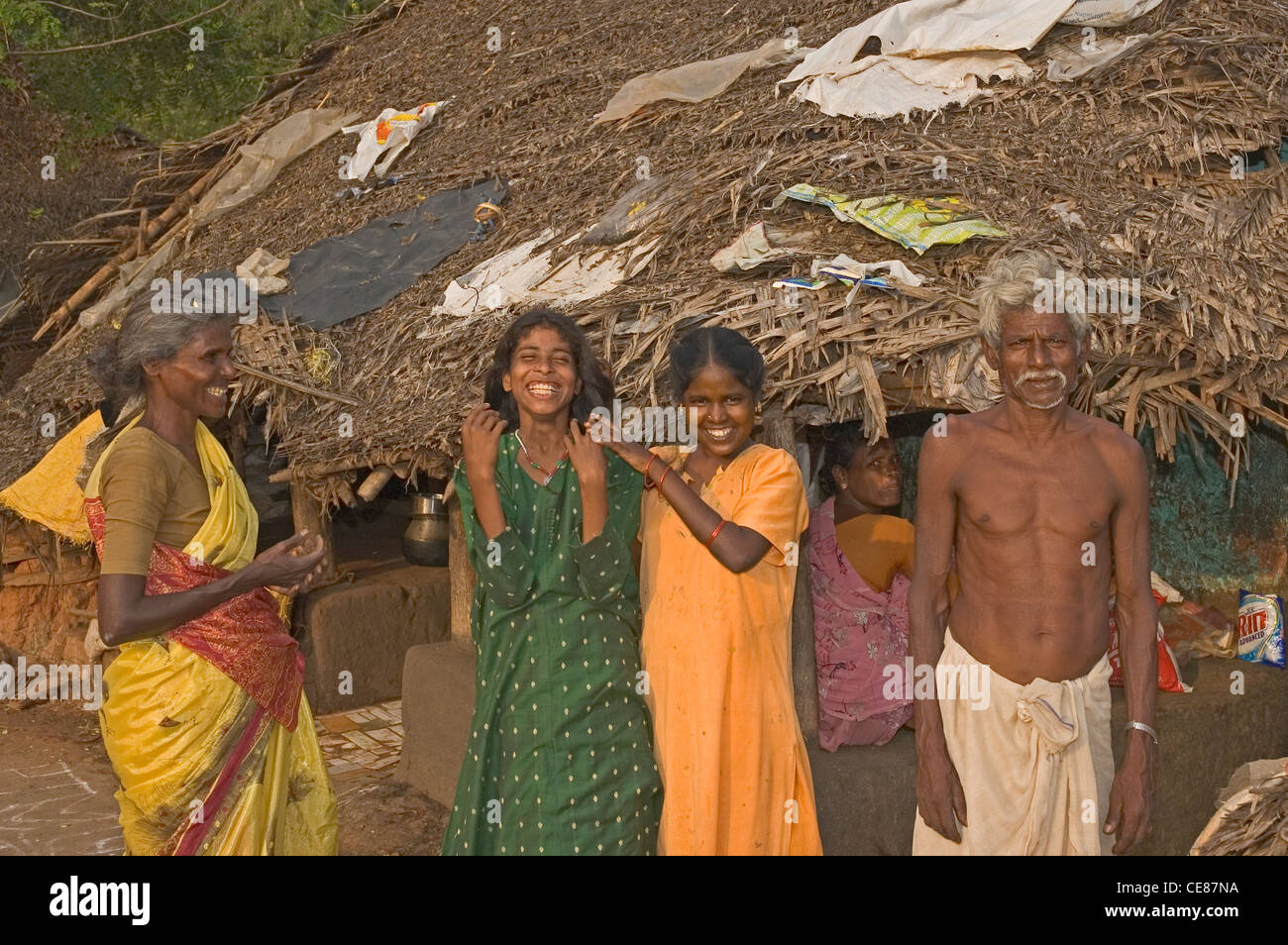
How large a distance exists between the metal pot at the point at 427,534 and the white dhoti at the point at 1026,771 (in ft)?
19.1

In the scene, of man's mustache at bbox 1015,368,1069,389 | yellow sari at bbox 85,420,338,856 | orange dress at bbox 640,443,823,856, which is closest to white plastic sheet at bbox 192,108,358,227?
yellow sari at bbox 85,420,338,856

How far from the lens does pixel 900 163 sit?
6.19m

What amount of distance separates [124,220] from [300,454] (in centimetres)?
535

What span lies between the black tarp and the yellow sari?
12.3 ft

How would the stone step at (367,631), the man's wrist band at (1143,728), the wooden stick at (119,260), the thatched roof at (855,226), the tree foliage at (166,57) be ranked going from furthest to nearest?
the tree foliage at (166,57) → the wooden stick at (119,260) → the stone step at (367,631) → the thatched roof at (855,226) → the man's wrist band at (1143,728)

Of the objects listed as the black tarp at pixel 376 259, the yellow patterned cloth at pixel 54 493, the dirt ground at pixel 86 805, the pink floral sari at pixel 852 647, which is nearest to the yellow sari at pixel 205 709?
the pink floral sari at pixel 852 647

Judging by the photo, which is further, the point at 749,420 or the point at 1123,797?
the point at 749,420

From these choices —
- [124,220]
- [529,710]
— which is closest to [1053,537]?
[529,710]

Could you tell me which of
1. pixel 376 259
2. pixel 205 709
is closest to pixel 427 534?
pixel 376 259

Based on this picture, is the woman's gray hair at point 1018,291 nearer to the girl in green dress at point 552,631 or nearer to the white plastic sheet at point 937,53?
the girl in green dress at point 552,631

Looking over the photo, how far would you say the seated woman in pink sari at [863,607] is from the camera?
17.3 ft

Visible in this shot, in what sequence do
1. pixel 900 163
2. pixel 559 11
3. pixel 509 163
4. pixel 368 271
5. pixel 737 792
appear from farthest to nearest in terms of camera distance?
pixel 559 11 → pixel 509 163 → pixel 368 271 → pixel 900 163 → pixel 737 792

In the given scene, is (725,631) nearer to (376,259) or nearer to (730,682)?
(730,682)

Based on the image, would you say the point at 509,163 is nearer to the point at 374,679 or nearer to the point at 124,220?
the point at 374,679
